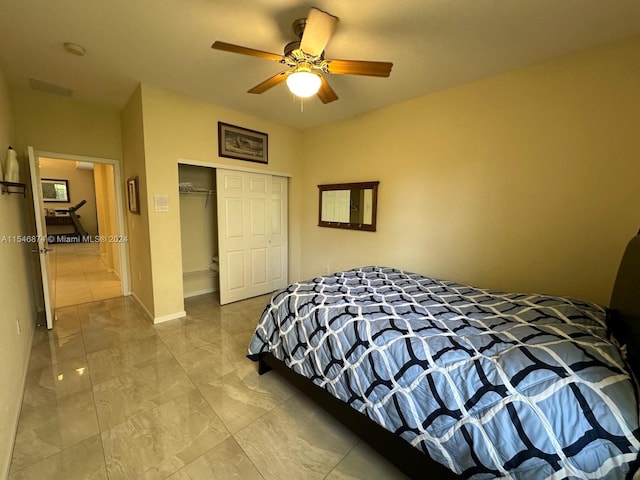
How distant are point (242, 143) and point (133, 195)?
152 cm

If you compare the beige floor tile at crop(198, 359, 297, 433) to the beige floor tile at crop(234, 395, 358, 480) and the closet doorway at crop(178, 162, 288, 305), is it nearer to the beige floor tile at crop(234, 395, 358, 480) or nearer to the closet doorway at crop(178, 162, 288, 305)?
the beige floor tile at crop(234, 395, 358, 480)

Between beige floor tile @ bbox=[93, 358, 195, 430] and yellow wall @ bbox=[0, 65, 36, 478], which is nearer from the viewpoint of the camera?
yellow wall @ bbox=[0, 65, 36, 478]

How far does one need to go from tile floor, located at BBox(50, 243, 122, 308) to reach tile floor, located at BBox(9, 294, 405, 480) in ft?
4.35

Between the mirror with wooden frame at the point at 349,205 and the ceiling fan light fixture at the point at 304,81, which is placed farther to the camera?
the mirror with wooden frame at the point at 349,205

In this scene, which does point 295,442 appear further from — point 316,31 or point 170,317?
point 316,31

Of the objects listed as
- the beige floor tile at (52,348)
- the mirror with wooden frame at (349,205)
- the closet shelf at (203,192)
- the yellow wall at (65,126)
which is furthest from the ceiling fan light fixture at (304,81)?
the yellow wall at (65,126)

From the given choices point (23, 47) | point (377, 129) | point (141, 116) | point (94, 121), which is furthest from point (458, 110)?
point (94, 121)

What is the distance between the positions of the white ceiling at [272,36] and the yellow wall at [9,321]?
81 cm

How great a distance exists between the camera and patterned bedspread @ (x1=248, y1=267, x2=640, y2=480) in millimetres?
950

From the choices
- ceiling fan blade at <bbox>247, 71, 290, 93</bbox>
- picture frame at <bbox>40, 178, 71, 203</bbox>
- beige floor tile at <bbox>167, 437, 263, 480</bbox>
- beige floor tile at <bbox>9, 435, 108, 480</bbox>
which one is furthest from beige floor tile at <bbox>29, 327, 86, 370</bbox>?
picture frame at <bbox>40, 178, 71, 203</bbox>

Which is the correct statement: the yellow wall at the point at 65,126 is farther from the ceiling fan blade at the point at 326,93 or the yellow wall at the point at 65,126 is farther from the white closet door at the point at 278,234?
the ceiling fan blade at the point at 326,93

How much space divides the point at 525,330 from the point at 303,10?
2.30m

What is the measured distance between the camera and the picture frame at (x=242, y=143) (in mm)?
3430

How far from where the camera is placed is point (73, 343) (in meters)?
2.66
